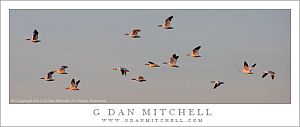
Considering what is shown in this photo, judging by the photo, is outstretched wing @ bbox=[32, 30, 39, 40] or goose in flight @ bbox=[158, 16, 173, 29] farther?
outstretched wing @ bbox=[32, 30, 39, 40]

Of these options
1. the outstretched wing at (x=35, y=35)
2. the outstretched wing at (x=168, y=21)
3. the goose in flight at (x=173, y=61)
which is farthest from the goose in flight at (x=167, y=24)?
the outstretched wing at (x=35, y=35)

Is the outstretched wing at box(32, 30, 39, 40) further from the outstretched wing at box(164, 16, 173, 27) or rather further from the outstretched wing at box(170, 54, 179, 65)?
the outstretched wing at box(170, 54, 179, 65)

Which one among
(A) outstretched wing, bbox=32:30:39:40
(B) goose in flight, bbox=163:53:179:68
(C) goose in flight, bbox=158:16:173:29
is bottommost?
(B) goose in flight, bbox=163:53:179:68

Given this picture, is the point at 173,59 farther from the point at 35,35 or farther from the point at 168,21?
the point at 35,35

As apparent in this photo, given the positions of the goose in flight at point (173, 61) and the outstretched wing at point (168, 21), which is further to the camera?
the goose in flight at point (173, 61)

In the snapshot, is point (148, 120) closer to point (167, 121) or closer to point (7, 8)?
point (167, 121)

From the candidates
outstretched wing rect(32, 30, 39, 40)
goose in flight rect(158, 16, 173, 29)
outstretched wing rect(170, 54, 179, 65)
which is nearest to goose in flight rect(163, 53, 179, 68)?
outstretched wing rect(170, 54, 179, 65)

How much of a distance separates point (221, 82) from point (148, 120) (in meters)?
2.64

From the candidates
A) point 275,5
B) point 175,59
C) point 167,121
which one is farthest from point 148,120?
point 275,5

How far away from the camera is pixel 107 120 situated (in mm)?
23141

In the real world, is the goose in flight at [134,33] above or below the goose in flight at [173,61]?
above

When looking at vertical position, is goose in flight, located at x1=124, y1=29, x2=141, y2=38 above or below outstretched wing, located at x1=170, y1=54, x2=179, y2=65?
above

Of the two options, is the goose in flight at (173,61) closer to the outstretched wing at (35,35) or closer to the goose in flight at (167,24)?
the goose in flight at (167,24)

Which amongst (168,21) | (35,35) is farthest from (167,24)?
(35,35)
